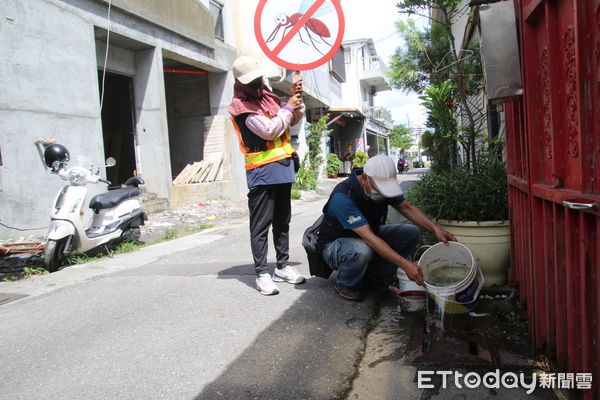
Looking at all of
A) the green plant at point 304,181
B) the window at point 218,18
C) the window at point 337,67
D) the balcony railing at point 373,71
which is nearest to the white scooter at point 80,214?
the window at point 218,18

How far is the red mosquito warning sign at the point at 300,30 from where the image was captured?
3.31m

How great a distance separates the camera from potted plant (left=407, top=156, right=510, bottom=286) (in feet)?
11.4

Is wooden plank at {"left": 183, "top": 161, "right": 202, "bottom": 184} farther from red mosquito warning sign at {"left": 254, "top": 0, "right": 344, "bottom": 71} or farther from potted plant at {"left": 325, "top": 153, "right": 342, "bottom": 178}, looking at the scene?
potted plant at {"left": 325, "top": 153, "right": 342, "bottom": 178}

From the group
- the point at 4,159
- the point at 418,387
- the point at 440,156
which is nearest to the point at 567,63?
the point at 418,387

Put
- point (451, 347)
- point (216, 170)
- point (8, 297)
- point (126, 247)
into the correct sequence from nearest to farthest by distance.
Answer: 1. point (451, 347)
2. point (8, 297)
3. point (126, 247)
4. point (216, 170)

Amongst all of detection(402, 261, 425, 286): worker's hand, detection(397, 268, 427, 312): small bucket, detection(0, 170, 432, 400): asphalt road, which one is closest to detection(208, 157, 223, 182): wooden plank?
detection(0, 170, 432, 400): asphalt road

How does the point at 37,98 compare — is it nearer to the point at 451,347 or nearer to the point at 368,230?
the point at 368,230

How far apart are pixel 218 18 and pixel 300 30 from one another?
10.8 metres

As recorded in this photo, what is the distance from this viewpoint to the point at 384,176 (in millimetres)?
3135

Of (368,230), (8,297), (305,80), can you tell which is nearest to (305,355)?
(368,230)

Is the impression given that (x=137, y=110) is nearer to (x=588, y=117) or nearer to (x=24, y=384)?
(x=24, y=384)

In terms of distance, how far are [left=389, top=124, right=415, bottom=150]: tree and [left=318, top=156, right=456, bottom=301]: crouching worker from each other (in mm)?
60856

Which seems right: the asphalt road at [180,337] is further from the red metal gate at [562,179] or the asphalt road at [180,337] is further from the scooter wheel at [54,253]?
the red metal gate at [562,179]

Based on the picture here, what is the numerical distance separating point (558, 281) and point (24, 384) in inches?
109
